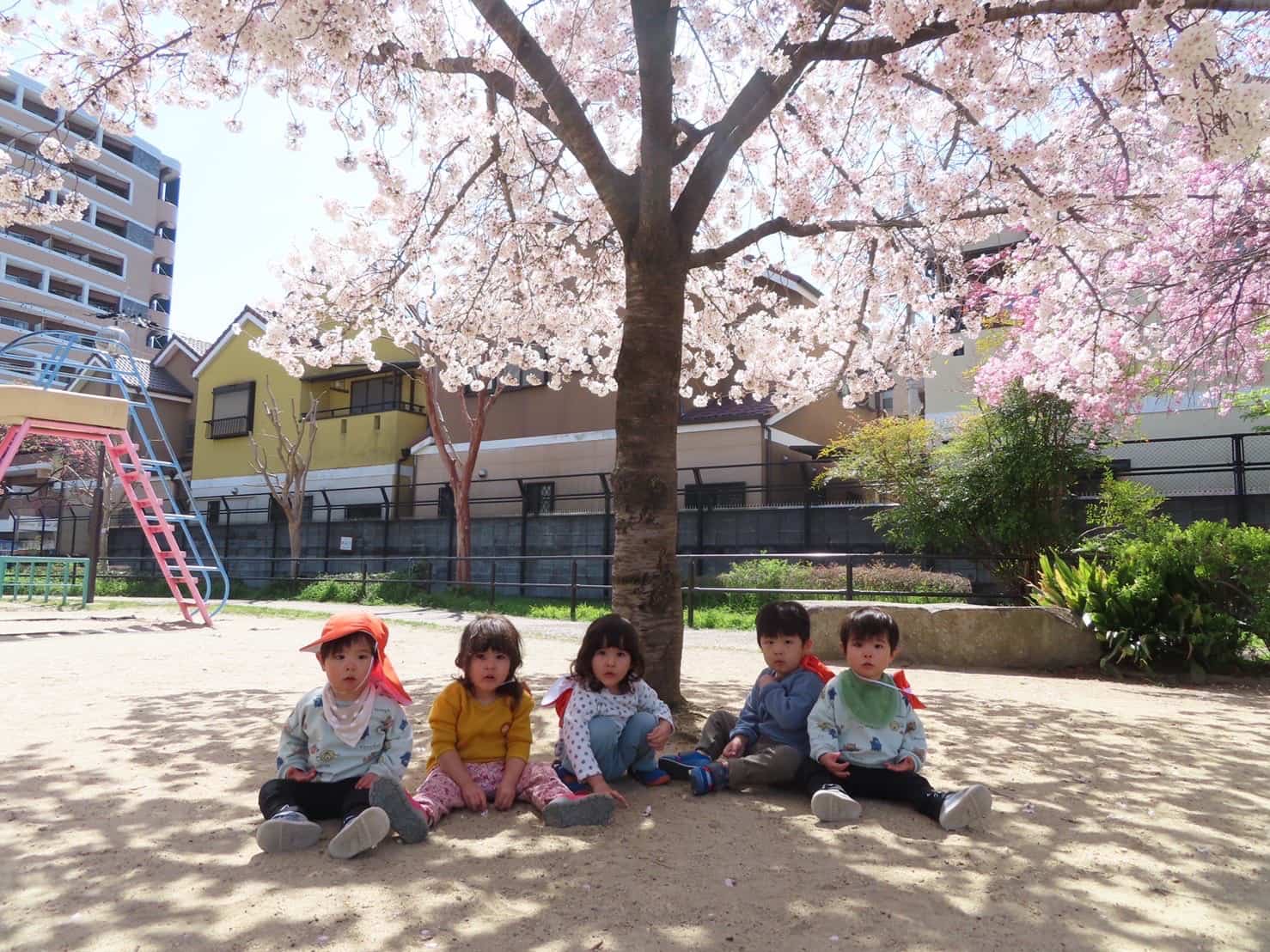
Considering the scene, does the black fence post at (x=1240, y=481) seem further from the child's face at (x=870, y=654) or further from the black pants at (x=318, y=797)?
the black pants at (x=318, y=797)

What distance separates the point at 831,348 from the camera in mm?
9117

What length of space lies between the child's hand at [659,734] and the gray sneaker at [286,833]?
4.08 ft

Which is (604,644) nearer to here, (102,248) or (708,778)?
(708,778)

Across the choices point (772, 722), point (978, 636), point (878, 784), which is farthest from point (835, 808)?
point (978, 636)

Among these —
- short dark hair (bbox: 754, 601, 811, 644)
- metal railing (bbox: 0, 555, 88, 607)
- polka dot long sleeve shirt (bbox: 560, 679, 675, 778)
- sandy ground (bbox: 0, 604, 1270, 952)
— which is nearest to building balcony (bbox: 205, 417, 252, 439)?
metal railing (bbox: 0, 555, 88, 607)

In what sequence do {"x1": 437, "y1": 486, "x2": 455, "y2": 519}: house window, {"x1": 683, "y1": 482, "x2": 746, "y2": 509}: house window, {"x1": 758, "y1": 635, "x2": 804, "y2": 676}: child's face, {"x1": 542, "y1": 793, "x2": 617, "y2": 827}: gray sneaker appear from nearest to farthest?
{"x1": 542, "y1": 793, "x2": 617, "y2": 827}: gray sneaker
{"x1": 758, "y1": 635, "x2": 804, "y2": 676}: child's face
{"x1": 683, "y1": 482, "x2": 746, "y2": 509}: house window
{"x1": 437, "y1": 486, "x2": 455, "y2": 519}: house window

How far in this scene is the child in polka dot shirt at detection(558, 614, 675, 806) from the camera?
317cm

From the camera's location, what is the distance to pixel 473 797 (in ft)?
9.70

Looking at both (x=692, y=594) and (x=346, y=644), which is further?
(x=692, y=594)

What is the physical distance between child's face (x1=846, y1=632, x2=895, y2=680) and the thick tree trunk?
A: 1.35 meters

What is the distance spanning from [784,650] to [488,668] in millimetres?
1179

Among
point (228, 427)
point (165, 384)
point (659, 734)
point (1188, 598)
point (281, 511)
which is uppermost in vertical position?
point (165, 384)

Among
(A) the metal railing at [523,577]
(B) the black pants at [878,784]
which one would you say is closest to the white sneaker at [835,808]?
(B) the black pants at [878,784]

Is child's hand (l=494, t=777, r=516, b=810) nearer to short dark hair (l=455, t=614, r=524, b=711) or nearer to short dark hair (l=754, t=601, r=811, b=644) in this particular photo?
short dark hair (l=455, t=614, r=524, b=711)
